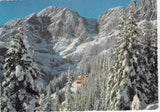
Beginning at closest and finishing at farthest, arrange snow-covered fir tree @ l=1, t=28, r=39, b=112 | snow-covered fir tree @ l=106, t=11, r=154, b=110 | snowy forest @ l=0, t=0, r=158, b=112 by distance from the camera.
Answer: snow-covered fir tree @ l=1, t=28, r=39, b=112 → snowy forest @ l=0, t=0, r=158, b=112 → snow-covered fir tree @ l=106, t=11, r=154, b=110

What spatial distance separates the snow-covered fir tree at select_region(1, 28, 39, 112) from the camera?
7.25 m

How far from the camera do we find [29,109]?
7.42 meters

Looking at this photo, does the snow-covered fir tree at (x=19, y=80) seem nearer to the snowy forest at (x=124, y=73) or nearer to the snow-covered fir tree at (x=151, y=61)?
the snowy forest at (x=124, y=73)

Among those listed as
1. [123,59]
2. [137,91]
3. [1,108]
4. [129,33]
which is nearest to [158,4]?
[129,33]

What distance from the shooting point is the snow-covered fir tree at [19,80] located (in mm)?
7250

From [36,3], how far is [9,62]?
4.21 metres

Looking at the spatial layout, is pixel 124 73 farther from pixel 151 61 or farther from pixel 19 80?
pixel 19 80

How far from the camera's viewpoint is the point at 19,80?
7.30 metres

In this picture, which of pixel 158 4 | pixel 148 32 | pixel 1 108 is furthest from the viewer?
pixel 148 32

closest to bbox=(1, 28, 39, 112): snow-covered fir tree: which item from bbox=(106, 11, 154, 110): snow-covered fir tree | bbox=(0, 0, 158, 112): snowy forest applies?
bbox=(0, 0, 158, 112): snowy forest

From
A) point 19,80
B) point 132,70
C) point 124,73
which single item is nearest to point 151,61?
point 132,70

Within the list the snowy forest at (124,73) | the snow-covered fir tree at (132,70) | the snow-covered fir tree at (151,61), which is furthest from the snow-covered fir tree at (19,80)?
the snow-covered fir tree at (151,61)

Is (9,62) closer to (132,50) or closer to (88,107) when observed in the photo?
(132,50)

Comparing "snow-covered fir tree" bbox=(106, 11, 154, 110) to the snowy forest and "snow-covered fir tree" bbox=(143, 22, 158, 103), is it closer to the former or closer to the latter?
the snowy forest
